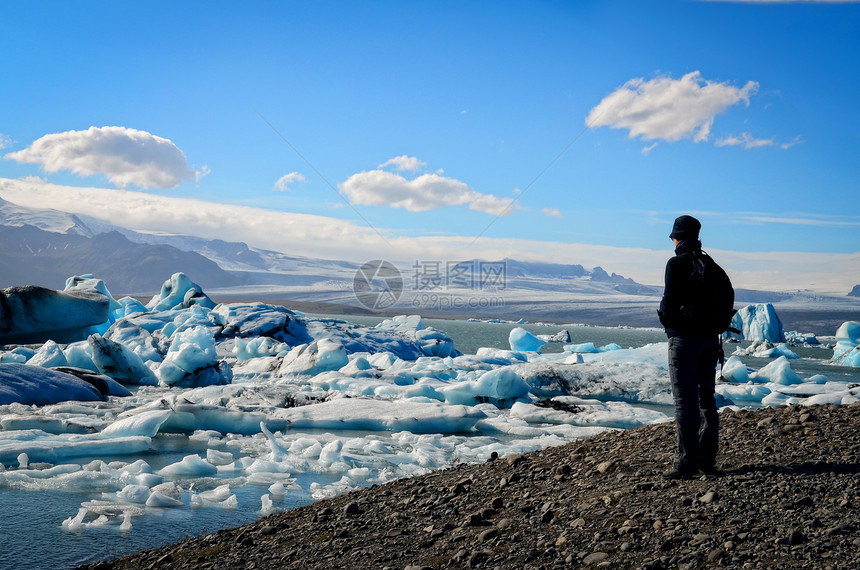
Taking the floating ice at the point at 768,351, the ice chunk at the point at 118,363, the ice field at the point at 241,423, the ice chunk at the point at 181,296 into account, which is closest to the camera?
the ice field at the point at 241,423

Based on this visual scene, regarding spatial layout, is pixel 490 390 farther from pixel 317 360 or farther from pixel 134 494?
pixel 134 494

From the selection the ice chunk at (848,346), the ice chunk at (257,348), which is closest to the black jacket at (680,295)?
the ice chunk at (257,348)

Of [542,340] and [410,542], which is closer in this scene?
[410,542]

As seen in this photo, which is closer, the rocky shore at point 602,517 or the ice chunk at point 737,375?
the rocky shore at point 602,517

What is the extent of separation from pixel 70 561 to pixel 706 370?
5.04 metres

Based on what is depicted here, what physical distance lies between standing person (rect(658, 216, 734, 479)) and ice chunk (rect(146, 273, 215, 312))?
31945 mm

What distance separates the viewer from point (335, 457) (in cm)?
840

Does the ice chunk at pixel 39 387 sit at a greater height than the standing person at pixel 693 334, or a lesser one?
lesser

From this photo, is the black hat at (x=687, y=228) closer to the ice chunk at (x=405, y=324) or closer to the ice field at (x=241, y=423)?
the ice field at (x=241, y=423)

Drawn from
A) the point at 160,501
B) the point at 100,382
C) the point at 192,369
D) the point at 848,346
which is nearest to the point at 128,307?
the point at 192,369

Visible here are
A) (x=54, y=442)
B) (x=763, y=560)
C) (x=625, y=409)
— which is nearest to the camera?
(x=763, y=560)

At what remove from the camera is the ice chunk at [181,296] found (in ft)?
108

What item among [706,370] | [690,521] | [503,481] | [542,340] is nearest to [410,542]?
[503,481]

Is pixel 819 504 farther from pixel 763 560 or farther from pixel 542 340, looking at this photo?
pixel 542 340
